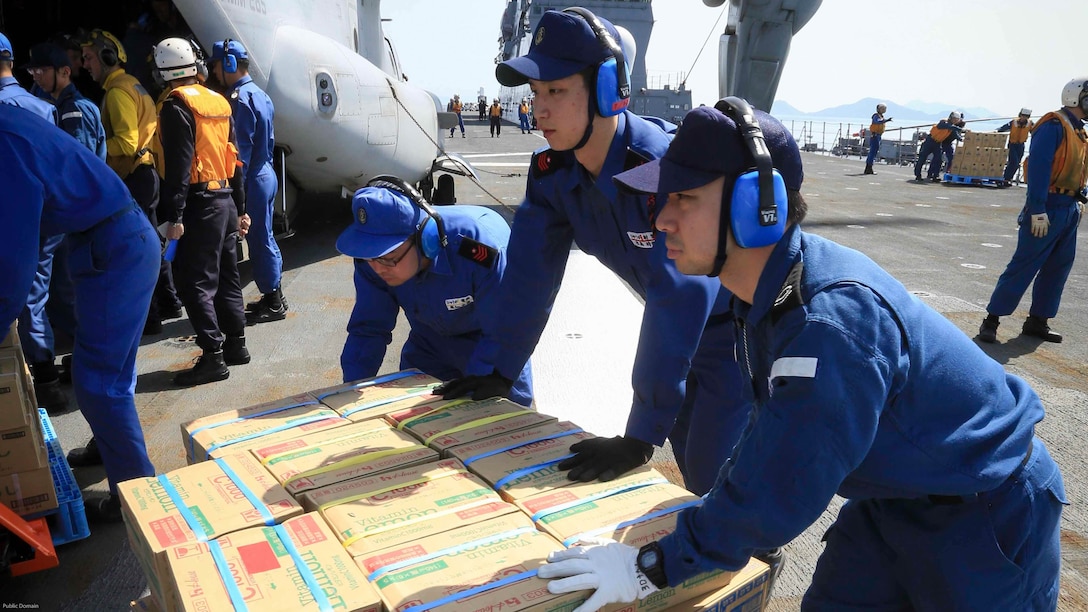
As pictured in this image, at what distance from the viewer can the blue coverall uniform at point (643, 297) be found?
2346mm

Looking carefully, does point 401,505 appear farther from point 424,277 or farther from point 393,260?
point 424,277

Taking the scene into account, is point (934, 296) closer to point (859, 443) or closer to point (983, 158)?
point (859, 443)

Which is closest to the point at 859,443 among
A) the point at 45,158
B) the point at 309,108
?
the point at 45,158

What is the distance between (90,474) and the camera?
3639 millimetres

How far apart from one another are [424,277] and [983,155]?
19.6 metres

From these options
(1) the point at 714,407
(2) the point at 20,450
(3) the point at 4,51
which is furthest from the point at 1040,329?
(3) the point at 4,51

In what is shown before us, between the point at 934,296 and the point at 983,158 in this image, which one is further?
the point at 983,158

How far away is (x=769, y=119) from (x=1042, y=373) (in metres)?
4.97

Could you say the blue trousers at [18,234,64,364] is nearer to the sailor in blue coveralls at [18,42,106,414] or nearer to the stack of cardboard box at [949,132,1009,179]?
the sailor in blue coveralls at [18,42,106,414]

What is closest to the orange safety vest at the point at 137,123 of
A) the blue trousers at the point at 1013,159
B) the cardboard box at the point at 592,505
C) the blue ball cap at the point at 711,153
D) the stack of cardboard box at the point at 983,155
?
the cardboard box at the point at 592,505

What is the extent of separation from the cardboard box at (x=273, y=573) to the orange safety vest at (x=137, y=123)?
4.27 meters

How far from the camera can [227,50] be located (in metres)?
5.88

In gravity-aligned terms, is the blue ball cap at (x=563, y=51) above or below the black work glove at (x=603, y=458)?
above

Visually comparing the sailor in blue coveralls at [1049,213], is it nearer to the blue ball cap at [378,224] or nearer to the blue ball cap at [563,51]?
the blue ball cap at [563,51]
